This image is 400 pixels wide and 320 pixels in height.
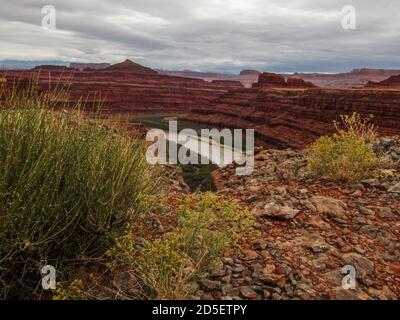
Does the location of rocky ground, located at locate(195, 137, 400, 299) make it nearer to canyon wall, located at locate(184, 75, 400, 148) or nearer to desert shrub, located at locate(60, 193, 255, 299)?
desert shrub, located at locate(60, 193, 255, 299)

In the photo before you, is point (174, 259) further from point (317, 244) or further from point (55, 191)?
point (317, 244)

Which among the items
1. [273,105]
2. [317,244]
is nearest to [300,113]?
[273,105]

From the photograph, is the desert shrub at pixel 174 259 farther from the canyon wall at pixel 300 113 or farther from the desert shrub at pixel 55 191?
the canyon wall at pixel 300 113

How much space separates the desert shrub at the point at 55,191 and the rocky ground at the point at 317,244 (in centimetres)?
→ 150

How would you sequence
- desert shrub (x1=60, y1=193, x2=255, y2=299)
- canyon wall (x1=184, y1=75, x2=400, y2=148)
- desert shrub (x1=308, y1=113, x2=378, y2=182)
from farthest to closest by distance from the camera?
canyon wall (x1=184, y1=75, x2=400, y2=148)
desert shrub (x1=308, y1=113, x2=378, y2=182)
desert shrub (x1=60, y1=193, x2=255, y2=299)

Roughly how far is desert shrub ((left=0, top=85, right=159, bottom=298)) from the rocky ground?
150 centimetres

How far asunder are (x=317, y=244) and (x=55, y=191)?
3517 millimetres

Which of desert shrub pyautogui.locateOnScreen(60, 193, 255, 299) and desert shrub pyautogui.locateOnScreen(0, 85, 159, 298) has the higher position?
desert shrub pyautogui.locateOnScreen(0, 85, 159, 298)

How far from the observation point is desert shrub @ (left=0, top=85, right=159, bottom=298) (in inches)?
166

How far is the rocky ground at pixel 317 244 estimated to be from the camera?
14.6 ft

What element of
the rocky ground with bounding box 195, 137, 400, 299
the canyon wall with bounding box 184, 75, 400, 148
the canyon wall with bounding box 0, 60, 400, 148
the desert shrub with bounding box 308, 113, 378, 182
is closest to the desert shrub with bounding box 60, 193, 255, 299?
the rocky ground with bounding box 195, 137, 400, 299

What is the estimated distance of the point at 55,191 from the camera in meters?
4.52

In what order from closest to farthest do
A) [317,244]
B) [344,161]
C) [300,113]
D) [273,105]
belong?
[317,244] → [344,161] → [300,113] → [273,105]

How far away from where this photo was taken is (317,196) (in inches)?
282
